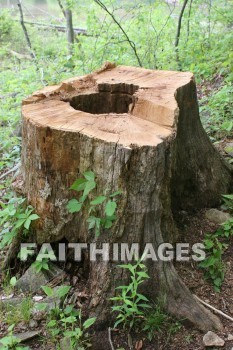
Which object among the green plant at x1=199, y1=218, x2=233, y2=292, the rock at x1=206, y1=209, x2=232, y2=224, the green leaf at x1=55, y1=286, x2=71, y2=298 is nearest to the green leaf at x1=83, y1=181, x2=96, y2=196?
the green leaf at x1=55, y1=286, x2=71, y2=298

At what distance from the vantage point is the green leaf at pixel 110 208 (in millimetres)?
2123

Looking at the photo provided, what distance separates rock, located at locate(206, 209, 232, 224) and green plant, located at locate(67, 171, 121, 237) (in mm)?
1244

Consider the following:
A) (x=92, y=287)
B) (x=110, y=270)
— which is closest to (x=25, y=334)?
(x=92, y=287)

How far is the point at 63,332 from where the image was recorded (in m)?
2.14

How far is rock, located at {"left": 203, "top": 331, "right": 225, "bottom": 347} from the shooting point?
2.20 meters

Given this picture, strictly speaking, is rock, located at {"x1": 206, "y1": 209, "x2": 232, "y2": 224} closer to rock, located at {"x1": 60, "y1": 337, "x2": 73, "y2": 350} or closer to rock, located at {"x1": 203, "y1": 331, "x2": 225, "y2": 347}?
rock, located at {"x1": 203, "y1": 331, "x2": 225, "y2": 347}

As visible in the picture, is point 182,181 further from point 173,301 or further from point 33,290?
point 33,290

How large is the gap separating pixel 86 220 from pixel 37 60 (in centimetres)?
522

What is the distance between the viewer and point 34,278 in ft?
8.40

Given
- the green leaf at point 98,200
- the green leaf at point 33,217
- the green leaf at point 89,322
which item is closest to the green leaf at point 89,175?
the green leaf at point 98,200

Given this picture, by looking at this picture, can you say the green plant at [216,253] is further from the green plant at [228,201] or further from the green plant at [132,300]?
the green plant at [132,300]

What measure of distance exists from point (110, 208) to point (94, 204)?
0.42 feet

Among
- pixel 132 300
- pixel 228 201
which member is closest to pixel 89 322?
pixel 132 300

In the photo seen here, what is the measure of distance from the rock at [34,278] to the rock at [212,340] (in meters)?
0.97
